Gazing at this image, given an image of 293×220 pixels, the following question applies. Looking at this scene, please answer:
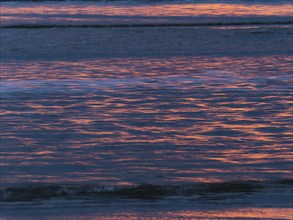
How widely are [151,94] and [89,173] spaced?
3663 mm

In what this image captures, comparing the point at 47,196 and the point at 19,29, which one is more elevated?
the point at 47,196

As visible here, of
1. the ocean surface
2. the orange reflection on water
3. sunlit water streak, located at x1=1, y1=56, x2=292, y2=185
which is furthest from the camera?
the orange reflection on water

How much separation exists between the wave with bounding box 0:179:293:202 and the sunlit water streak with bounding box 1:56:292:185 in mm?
162

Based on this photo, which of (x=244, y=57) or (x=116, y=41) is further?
(x=116, y=41)

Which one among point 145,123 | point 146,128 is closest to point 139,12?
point 145,123

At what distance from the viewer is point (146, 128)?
293 inches

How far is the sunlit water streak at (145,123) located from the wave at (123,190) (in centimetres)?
16

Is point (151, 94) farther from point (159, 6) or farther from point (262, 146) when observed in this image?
point (159, 6)

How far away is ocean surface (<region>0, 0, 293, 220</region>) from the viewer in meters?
5.20

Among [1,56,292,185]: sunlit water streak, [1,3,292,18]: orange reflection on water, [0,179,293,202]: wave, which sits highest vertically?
[0,179,293,202]: wave

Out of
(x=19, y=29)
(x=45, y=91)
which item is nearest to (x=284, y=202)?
(x=45, y=91)

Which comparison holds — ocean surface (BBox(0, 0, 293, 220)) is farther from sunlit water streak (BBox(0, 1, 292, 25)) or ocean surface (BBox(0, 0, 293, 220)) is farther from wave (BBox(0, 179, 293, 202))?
sunlit water streak (BBox(0, 1, 292, 25))

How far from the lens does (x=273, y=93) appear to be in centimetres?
945

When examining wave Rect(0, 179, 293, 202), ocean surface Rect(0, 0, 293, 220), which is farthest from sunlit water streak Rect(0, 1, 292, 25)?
wave Rect(0, 179, 293, 202)
